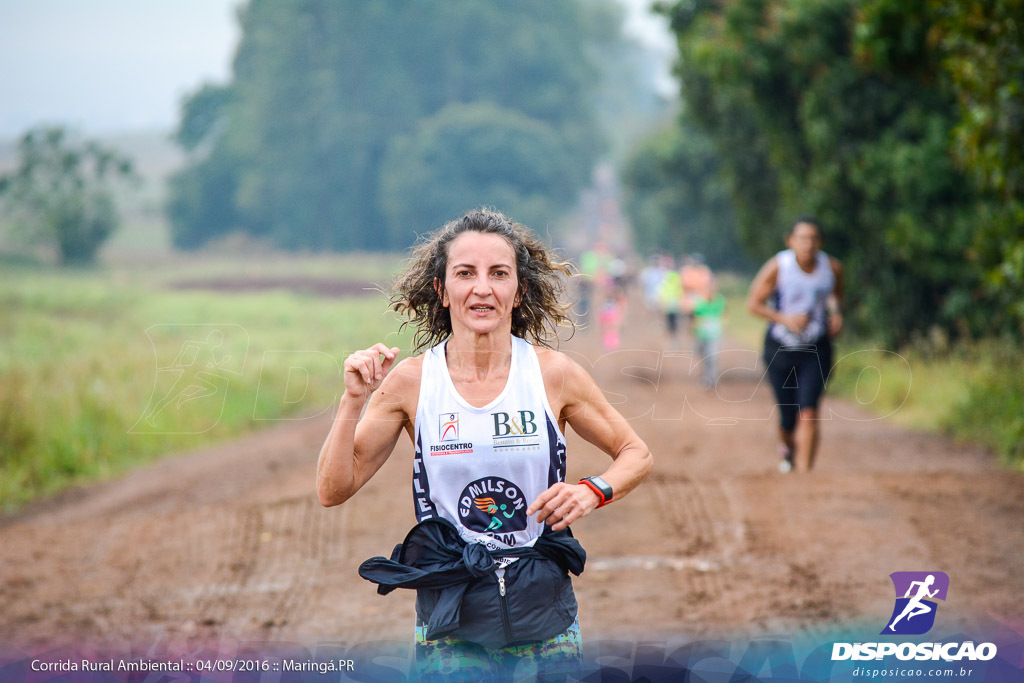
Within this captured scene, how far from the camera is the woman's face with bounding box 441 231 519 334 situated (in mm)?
3131

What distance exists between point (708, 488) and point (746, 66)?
907cm

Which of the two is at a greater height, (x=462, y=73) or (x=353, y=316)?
(x=462, y=73)

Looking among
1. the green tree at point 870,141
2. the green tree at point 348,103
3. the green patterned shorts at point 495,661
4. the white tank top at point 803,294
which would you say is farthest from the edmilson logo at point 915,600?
the green tree at point 348,103

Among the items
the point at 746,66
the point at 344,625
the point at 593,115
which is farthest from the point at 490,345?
the point at 593,115

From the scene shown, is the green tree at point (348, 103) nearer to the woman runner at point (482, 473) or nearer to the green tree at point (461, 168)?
the green tree at point (461, 168)

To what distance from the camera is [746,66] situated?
15.6 metres

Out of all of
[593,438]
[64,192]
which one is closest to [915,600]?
[593,438]

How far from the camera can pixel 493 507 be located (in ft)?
10.1

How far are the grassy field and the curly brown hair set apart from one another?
0.39m

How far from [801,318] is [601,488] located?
514cm

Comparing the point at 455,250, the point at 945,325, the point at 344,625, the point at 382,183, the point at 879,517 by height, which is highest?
the point at 382,183

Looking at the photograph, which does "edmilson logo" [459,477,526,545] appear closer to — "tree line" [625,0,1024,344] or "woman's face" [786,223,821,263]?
"woman's face" [786,223,821,263]

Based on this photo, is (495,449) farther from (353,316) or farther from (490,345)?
(353,316)

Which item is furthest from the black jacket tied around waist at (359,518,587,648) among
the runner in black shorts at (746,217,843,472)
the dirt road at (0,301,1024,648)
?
the runner in black shorts at (746,217,843,472)
